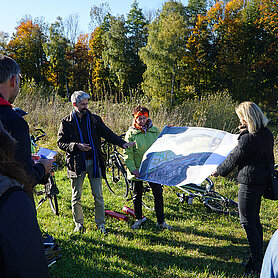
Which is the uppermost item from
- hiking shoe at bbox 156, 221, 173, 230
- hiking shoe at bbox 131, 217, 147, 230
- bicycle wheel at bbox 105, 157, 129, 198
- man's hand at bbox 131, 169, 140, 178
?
man's hand at bbox 131, 169, 140, 178

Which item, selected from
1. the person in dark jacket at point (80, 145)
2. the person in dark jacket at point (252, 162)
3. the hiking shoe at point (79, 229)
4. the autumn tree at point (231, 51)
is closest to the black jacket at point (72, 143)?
the person in dark jacket at point (80, 145)

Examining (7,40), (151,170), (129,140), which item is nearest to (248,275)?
(151,170)

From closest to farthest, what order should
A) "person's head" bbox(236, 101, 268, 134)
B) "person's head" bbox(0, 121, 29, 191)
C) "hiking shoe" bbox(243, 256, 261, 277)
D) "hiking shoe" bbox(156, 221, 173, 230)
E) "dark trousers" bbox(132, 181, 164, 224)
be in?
"person's head" bbox(0, 121, 29, 191) < "person's head" bbox(236, 101, 268, 134) < "hiking shoe" bbox(243, 256, 261, 277) < "dark trousers" bbox(132, 181, 164, 224) < "hiking shoe" bbox(156, 221, 173, 230)

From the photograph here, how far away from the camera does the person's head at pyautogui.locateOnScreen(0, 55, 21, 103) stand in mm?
2188

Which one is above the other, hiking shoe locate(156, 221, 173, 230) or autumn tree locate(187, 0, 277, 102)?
autumn tree locate(187, 0, 277, 102)

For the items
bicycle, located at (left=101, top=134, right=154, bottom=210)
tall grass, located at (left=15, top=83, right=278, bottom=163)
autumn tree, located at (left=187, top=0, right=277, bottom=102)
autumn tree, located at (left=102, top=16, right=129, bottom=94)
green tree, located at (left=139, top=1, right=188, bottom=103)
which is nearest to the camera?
bicycle, located at (left=101, top=134, right=154, bottom=210)

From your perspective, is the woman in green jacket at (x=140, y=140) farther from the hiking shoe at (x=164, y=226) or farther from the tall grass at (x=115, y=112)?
the tall grass at (x=115, y=112)

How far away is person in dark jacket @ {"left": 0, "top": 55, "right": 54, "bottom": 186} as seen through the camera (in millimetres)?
2111

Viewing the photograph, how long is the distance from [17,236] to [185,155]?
2.96 m

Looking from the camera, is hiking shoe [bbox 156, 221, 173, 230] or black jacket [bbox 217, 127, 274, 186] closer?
black jacket [bbox 217, 127, 274, 186]

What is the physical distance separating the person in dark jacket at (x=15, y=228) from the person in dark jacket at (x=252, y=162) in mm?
2682

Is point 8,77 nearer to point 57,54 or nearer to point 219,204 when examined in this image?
point 219,204

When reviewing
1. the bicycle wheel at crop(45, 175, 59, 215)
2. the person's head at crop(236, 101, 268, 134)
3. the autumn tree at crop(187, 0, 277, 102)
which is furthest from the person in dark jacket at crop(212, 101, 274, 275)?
the autumn tree at crop(187, 0, 277, 102)

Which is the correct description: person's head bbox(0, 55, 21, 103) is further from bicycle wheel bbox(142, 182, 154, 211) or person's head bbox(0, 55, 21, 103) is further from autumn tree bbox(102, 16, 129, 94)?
autumn tree bbox(102, 16, 129, 94)
